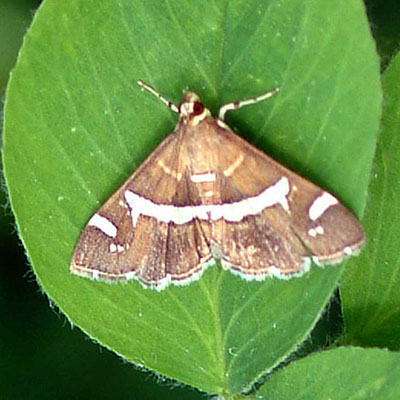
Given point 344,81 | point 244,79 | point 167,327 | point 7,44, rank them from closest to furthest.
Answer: point 344,81, point 244,79, point 167,327, point 7,44

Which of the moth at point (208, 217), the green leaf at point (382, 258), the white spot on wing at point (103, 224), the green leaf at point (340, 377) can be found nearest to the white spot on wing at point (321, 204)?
the moth at point (208, 217)

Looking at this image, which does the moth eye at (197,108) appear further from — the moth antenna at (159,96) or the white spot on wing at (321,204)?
the white spot on wing at (321,204)

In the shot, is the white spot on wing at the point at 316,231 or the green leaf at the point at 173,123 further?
the white spot on wing at the point at 316,231

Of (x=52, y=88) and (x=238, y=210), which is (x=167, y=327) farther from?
(x=52, y=88)

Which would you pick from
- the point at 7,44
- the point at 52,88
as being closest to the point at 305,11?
the point at 52,88

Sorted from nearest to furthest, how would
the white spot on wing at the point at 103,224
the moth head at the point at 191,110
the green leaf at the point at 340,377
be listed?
the green leaf at the point at 340,377
the moth head at the point at 191,110
the white spot on wing at the point at 103,224
